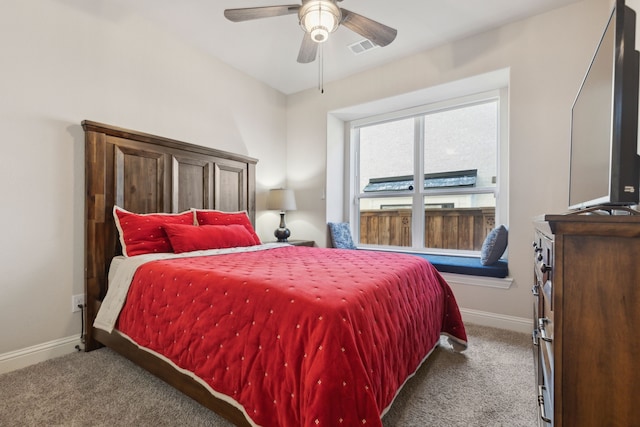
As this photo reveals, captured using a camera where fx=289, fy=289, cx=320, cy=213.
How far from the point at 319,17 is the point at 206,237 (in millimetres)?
1771

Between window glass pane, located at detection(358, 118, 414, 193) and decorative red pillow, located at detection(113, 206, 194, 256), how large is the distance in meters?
2.69

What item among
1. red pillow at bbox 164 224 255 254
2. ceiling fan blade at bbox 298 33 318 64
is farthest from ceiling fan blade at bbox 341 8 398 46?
red pillow at bbox 164 224 255 254

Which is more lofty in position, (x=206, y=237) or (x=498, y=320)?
(x=206, y=237)

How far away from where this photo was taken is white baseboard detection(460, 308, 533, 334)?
8.24ft

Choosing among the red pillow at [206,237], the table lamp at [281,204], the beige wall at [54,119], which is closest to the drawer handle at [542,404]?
the red pillow at [206,237]

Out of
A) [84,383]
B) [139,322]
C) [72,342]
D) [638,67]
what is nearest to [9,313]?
[72,342]

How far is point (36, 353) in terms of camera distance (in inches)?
77.5

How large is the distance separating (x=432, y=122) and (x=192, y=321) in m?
3.41

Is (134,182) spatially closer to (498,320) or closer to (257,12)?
(257,12)

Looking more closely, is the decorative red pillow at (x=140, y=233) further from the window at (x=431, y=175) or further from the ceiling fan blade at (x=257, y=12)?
the window at (x=431, y=175)

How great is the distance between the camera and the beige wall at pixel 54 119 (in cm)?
189

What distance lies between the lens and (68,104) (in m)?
2.14

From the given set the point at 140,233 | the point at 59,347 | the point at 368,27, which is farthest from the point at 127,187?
the point at 368,27

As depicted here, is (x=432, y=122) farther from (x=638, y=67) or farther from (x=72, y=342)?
(x=72, y=342)
